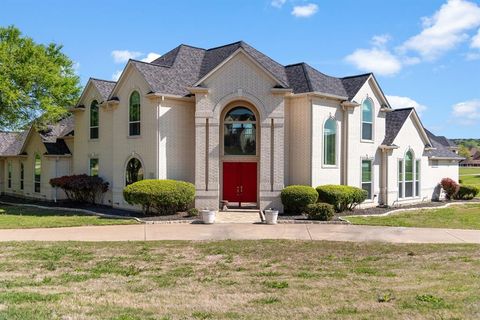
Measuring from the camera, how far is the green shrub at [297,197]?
20141 mm

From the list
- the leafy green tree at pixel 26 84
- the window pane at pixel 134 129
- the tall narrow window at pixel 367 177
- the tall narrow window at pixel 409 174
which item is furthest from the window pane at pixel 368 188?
the leafy green tree at pixel 26 84

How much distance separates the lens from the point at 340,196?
2114 cm

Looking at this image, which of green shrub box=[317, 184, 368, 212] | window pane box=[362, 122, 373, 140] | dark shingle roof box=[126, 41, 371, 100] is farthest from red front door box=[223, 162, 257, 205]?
window pane box=[362, 122, 373, 140]

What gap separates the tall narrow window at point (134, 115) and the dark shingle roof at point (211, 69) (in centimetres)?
150

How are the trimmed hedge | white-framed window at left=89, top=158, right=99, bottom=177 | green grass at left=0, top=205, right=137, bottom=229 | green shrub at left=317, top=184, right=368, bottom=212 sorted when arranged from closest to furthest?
green grass at left=0, top=205, right=137, bottom=229 → green shrub at left=317, top=184, right=368, bottom=212 → the trimmed hedge → white-framed window at left=89, top=158, right=99, bottom=177

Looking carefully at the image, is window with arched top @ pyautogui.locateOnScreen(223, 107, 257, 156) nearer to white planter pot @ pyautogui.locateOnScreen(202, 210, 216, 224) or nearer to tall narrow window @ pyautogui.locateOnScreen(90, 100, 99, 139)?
white planter pot @ pyautogui.locateOnScreen(202, 210, 216, 224)

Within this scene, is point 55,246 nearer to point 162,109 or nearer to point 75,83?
point 162,109

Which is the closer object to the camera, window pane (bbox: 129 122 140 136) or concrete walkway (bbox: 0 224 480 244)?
concrete walkway (bbox: 0 224 480 244)

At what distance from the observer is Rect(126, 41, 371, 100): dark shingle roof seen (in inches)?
872

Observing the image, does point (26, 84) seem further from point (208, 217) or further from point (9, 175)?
point (208, 217)

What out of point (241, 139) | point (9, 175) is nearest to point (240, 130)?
point (241, 139)

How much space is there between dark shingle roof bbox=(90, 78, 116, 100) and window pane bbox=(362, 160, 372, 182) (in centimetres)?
1549

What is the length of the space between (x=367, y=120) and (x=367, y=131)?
64 centimetres

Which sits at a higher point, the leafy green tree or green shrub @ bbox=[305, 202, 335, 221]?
the leafy green tree
